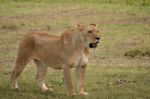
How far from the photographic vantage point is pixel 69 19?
21250 millimetres

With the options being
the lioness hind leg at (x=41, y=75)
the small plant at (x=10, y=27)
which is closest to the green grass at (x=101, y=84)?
the lioness hind leg at (x=41, y=75)

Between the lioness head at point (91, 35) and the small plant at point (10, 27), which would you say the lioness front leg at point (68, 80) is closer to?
the lioness head at point (91, 35)

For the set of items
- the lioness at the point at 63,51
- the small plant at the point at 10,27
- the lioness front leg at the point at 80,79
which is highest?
the lioness at the point at 63,51

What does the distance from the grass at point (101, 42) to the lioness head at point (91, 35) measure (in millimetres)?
873

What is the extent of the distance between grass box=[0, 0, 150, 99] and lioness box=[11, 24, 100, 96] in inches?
11.7

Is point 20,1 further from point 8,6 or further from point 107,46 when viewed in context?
point 107,46

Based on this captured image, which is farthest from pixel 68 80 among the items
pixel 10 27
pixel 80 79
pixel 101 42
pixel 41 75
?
pixel 10 27

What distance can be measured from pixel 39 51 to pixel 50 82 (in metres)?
1.20

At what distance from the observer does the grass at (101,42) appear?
31.6ft

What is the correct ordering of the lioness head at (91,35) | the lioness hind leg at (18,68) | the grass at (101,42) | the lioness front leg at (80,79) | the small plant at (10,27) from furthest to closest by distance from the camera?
the small plant at (10,27)
the grass at (101,42)
the lioness hind leg at (18,68)
the lioness front leg at (80,79)
the lioness head at (91,35)

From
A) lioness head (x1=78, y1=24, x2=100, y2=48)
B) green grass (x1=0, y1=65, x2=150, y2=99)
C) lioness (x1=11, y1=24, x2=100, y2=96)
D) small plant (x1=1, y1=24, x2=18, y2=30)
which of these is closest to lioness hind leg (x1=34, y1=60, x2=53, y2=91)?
lioness (x1=11, y1=24, x2=100, y2=96)

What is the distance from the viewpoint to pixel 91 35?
873 centimetres

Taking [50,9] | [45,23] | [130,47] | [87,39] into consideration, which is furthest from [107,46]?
[50,9]

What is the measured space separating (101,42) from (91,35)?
7541 millimetres
